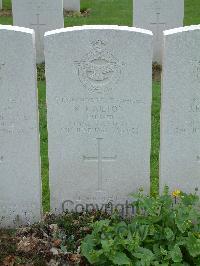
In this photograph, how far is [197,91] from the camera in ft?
15.3

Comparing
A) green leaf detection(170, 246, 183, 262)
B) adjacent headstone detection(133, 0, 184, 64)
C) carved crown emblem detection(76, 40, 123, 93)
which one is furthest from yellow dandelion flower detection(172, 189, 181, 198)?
adjacent headstone detection(133, 0, 184, 64)

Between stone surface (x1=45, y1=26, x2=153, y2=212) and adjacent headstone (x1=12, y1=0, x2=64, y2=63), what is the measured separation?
5165 millimetres

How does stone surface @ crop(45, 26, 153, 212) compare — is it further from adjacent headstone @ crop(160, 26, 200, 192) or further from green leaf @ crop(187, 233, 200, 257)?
green leaf @ crop(187, 233, 200, 257)

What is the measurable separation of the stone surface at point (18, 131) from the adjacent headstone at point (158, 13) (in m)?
5.14

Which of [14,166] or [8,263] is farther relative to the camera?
[14,166]

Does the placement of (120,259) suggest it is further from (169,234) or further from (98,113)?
(98,113)

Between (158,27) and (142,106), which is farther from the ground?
(158,27)

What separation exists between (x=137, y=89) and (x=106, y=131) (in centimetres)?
46

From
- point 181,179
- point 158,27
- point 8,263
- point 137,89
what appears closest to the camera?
point 8,263

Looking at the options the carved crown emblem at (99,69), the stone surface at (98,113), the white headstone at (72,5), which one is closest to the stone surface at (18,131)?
the stone surface at (98,113)

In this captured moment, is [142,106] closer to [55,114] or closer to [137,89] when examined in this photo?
[137,89]

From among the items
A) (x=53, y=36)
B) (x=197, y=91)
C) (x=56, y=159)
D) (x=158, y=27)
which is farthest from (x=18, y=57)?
(x=158, y=27)

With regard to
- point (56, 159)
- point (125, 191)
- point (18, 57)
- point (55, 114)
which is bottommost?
point (125, 191)

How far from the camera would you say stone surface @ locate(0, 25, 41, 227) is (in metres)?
4.50
